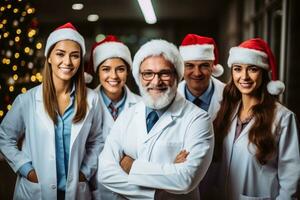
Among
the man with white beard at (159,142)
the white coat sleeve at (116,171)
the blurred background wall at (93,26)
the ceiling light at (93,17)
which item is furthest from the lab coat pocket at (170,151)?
the ceiling light at (93,17)

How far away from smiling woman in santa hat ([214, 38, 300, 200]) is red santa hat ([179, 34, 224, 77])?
229 millimetres

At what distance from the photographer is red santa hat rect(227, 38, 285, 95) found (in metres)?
1.77

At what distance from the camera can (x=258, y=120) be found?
1757 millimetres

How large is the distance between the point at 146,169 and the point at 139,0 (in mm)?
988

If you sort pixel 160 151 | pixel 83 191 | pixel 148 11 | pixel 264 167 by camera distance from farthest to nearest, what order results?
pixel 148 11
pixel 83 191
pixel 264 167
pixel 160 151

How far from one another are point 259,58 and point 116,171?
84cm

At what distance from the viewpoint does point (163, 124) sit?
1698mm

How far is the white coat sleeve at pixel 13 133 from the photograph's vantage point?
71.5 inches

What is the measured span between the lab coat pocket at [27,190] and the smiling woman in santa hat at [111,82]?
0.29 meters

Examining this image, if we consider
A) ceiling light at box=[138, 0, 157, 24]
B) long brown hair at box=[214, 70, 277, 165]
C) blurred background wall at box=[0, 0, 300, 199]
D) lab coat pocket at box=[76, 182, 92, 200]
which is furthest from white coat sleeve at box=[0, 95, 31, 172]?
long brown hair at box=[214, 70, 277, 165]

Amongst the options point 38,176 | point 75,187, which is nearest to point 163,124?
point 75,187

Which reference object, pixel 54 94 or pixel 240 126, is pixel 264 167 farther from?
pixel 54 94

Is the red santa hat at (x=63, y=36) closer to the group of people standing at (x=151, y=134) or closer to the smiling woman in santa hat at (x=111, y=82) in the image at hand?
the group of people standing at (x=151, y=134)

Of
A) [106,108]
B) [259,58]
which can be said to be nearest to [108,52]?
[106,108]
